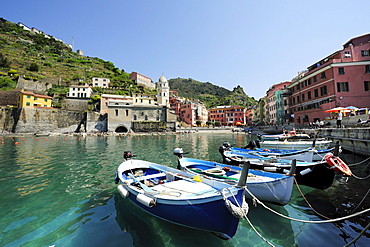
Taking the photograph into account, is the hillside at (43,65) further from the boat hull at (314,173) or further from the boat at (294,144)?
the boat hull at (314,173)

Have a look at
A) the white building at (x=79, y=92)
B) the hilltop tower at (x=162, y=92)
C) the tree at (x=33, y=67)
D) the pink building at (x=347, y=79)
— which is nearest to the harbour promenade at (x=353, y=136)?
the pink building at (x=347, y=79)

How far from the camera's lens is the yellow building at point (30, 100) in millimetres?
42250

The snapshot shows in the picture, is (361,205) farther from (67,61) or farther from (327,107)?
(67,61)

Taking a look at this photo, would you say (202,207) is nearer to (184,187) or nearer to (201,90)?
(184,187)

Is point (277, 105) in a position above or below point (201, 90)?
below

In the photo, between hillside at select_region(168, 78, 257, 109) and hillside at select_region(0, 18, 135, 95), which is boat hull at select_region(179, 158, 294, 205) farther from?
hillside at select_region(168, 78, 257, 109)

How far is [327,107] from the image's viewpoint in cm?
2594

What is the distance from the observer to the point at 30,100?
43.2m

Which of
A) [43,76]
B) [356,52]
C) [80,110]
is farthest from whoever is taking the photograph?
[43,76]

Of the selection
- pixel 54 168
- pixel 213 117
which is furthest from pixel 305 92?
pixel 213 117

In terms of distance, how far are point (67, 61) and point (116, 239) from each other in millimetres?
102978

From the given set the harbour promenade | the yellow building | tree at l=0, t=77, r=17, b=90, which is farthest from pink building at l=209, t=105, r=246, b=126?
tree at l=0, t=77, r=17, b=90

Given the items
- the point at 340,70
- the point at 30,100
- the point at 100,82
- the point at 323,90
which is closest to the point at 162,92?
the point at 100,82

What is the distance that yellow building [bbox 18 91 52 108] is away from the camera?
139 ft
